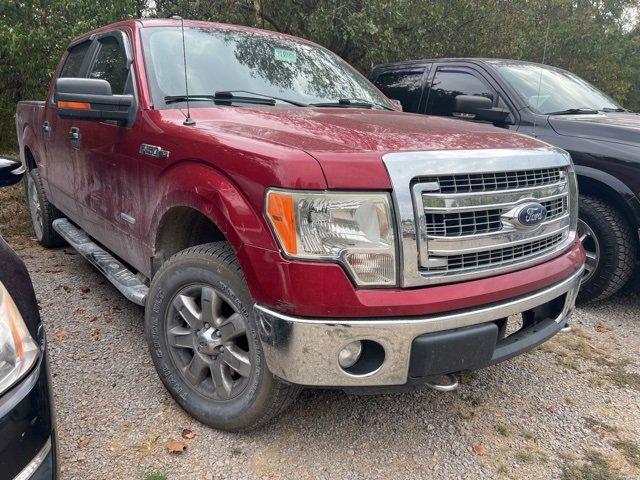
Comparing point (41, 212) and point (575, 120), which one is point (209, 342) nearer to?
point (41, 212)

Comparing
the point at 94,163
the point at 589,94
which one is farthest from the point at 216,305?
the point at 589,94

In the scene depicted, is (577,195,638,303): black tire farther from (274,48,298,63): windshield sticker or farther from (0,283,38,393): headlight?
(0,283,38,393): headlight

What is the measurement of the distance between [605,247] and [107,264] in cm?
361

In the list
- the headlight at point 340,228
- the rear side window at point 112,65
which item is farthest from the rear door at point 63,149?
the headlight at point 340,228

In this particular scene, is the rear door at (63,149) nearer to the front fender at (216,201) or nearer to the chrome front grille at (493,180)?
the front fender at (216,201)

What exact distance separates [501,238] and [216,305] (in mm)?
1250

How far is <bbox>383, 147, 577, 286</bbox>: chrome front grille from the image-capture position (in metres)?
1.87

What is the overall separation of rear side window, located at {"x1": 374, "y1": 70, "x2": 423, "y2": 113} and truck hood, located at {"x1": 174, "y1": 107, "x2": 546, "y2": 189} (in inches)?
120

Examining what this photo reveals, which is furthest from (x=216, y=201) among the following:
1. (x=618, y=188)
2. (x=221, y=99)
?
(x=618, y=188)

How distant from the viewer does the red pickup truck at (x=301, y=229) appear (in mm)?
1849

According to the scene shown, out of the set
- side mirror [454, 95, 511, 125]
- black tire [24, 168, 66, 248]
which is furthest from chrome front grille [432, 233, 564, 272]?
black tire [24, 168, 66, 248]

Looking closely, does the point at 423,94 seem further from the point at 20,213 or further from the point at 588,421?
the point at 20,213

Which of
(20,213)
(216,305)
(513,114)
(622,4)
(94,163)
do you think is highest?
(622,4)

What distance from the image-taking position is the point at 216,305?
7.47 feet
